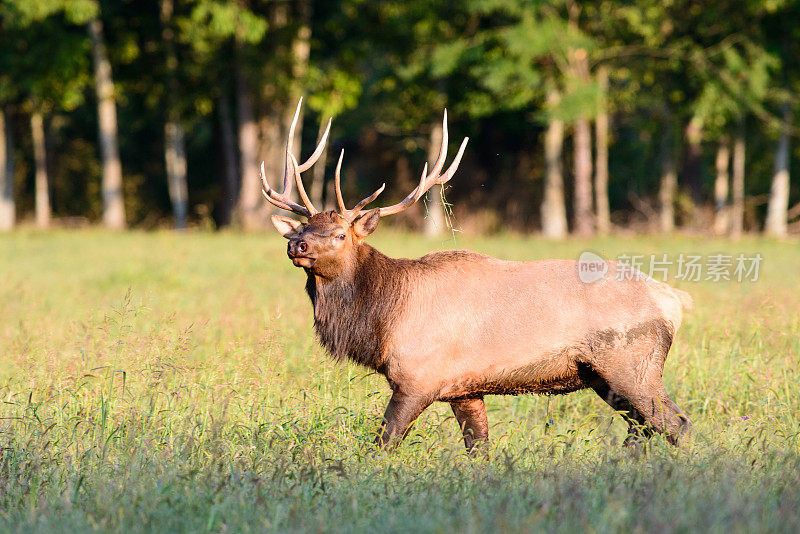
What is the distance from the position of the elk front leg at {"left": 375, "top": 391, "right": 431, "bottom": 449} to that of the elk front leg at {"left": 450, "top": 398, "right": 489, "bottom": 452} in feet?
1.83

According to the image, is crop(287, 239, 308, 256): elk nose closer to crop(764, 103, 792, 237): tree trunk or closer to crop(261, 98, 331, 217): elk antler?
crop(261, 98, 331, 217): elk antler

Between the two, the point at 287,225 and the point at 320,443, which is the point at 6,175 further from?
the point at 320,443

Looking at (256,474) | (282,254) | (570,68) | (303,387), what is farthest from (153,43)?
(256,474)

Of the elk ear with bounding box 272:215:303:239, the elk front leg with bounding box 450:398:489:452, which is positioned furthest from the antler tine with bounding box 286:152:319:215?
the elk front leg with bounding box 450:398:489:452

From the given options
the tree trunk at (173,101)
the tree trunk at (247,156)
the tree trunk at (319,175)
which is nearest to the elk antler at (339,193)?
the tree trunk at (247,156)

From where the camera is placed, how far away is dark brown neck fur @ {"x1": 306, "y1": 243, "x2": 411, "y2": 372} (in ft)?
20.0

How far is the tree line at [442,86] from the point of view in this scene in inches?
930

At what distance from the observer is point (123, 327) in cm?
632

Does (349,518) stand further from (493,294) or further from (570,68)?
(570,68)

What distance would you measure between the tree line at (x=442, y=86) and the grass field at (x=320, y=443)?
47.3 feet

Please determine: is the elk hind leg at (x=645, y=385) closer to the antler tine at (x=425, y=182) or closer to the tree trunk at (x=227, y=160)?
the antler tine at (x=425, y=182)

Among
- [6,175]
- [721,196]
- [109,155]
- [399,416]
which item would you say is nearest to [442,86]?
[109,155]

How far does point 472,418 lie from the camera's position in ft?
20.9

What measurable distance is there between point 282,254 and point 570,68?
34.9 ft
